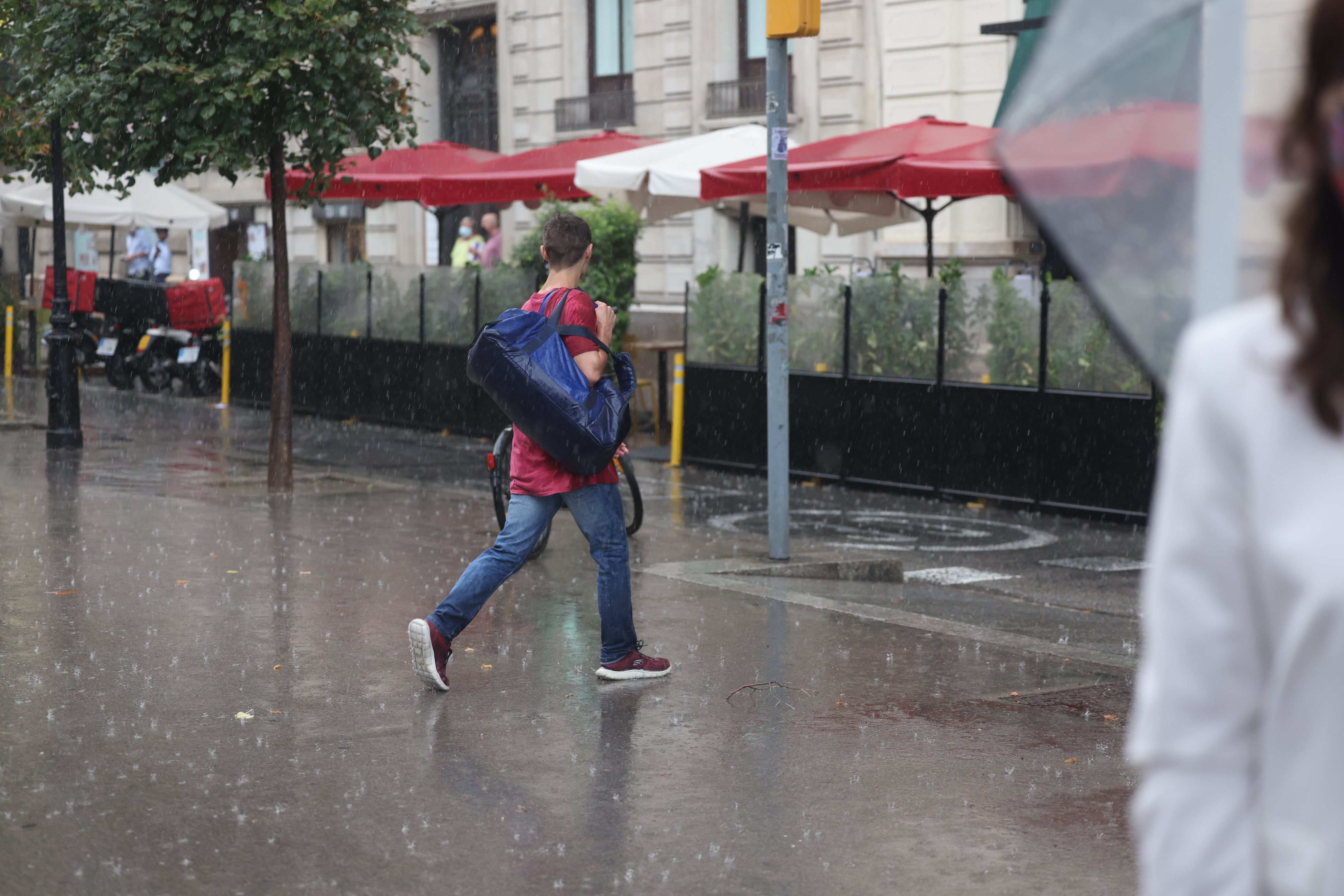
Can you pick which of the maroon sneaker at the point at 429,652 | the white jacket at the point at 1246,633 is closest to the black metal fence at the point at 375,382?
the maroon sneaker at the point at 429,652

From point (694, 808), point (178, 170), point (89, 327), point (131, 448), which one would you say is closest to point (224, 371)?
point (89, 327)

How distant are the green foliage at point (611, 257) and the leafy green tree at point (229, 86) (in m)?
4.57

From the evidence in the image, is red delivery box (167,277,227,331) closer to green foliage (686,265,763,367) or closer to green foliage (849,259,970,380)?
green foliage (686,265,763,367)

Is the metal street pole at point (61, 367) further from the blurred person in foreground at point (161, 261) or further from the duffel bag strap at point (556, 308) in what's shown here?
the blurred person in foreground at point (161, 261)

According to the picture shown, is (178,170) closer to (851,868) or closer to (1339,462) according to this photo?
(851,868)

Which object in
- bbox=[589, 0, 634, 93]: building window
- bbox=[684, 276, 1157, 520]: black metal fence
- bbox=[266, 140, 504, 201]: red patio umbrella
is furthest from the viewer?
bbox=[589, 0, 634, 93]: building window

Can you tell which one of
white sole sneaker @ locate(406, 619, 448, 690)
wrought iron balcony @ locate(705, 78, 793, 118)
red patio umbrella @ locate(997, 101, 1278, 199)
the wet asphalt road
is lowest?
the wet asphalt road

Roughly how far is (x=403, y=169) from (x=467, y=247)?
12.5 ft

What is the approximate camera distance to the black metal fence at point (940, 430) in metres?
12.0

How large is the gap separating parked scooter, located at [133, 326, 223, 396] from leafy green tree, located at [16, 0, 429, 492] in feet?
30.3

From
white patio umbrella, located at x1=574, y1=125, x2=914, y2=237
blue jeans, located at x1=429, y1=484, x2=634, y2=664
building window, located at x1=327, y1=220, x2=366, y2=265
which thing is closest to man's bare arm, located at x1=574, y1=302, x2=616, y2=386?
blue jeans, located at x1=429, y1=484, x2=634, y2=664

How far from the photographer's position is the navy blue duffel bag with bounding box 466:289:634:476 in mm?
6203

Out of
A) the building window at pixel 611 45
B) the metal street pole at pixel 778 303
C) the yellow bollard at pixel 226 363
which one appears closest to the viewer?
the metal street pole at pixel 778 303

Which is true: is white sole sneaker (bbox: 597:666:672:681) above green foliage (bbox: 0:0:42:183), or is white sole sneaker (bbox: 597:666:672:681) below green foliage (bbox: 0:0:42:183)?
below
